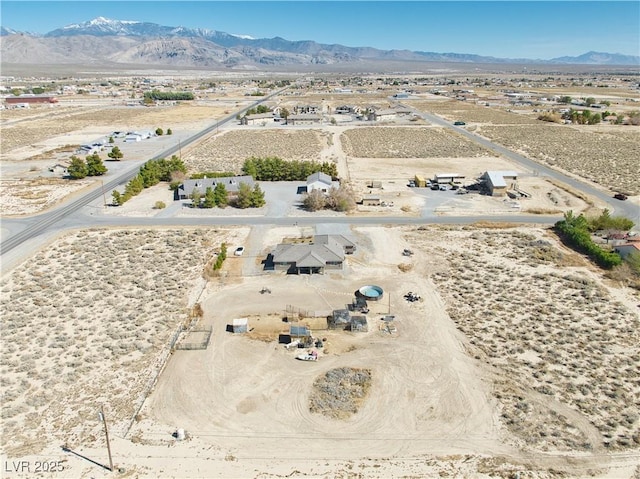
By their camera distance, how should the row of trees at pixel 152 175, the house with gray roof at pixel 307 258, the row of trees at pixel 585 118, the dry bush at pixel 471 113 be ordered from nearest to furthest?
the house with gray roof at pixel 307 258 → the row of trees at pixel 152 175 → the row of trees at pixel 585 118 → the dry bush at pixel 471 113

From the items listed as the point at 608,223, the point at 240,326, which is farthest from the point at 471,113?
the point at 240,326

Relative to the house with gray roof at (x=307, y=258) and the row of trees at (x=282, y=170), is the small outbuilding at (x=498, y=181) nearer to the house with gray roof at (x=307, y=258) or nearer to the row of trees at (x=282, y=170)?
the row of trees at (x=282, y=170)

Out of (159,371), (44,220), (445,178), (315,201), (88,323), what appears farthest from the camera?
(445,178)

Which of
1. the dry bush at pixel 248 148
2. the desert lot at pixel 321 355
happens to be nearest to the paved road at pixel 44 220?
the desert lot at pixel 321 355

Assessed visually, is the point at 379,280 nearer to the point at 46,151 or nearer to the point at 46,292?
the point at 46,292

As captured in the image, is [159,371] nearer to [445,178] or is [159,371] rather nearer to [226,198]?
[226,198]

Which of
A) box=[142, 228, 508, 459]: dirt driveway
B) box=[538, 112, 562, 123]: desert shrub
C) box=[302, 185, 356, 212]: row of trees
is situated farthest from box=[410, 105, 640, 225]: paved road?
box=[142, 228, 508, 459]: dirt driveway

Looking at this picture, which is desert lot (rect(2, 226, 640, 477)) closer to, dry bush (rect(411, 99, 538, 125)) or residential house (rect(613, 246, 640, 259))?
residential house (rect(613, 246, 640, 259))
